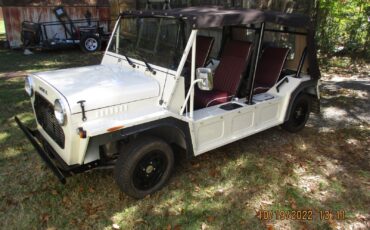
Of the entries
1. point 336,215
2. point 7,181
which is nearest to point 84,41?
point 7,181

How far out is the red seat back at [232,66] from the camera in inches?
180

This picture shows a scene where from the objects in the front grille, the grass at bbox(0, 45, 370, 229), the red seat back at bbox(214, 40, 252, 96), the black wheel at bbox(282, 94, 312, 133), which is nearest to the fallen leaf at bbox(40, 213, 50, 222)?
the grass at bbox(0, 45, 370, 229)

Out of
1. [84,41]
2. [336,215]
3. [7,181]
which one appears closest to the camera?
[336,215]

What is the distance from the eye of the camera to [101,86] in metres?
3.56

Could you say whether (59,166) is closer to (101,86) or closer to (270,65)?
(101,86)

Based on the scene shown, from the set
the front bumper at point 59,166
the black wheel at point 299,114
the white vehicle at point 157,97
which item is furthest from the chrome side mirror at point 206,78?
the black wheel at point 299,114

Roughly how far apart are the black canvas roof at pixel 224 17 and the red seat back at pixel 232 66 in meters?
0.55

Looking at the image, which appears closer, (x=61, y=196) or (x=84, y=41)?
(x=61, y=196)

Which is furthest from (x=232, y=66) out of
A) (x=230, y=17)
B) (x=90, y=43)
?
(x=90, y=43)

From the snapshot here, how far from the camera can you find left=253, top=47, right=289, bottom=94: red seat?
16.6 feet

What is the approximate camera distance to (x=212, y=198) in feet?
12.6

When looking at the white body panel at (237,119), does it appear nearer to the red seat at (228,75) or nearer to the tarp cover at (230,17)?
the red seat at (228,75)

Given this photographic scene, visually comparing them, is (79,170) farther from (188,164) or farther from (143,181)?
(188,164)

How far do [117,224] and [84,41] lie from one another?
10018mm
